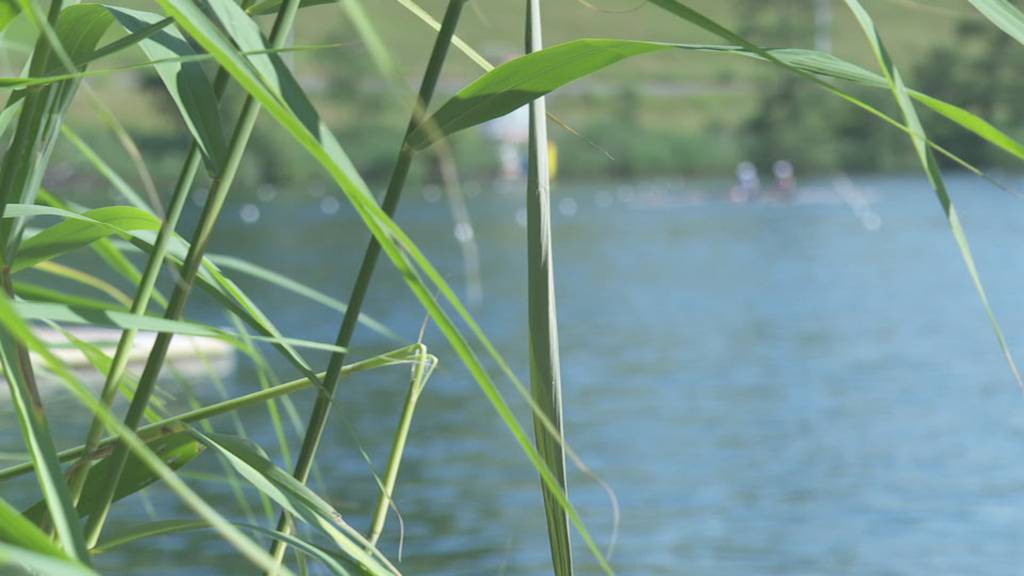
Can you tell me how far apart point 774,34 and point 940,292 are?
1575 inches

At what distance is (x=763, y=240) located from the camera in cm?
3072

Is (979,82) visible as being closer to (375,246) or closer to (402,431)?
(402,431)

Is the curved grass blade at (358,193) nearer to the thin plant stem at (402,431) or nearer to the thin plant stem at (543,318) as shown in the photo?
the thin plant stem at (543,318)

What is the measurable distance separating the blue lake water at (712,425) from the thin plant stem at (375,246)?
3 centimetres

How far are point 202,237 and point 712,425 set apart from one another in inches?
408

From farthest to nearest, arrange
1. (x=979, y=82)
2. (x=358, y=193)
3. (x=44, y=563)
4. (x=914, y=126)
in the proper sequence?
(x=979, y=82) → (x=914, y=126) → (x=358, y=193) → (x=44, y=563)

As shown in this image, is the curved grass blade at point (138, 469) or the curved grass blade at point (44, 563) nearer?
the curved grass blade at point (44, 563)

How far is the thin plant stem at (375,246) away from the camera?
0.79 meters

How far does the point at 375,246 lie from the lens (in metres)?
0.83

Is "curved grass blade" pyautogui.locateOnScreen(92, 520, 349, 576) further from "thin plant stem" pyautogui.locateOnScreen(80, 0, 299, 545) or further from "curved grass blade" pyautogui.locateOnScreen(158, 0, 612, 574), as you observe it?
"curved grass blade" pyautogui.locateOnScreen(158, 0, 612, 574)

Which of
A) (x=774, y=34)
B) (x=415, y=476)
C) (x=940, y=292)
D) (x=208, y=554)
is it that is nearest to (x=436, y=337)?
(x=415, y=476)

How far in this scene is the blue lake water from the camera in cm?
732

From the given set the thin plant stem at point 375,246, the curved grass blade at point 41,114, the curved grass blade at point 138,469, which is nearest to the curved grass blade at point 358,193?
the thin plant stem at point 375,246

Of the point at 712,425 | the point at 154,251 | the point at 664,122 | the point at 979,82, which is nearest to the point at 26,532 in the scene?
the point at 154,251
